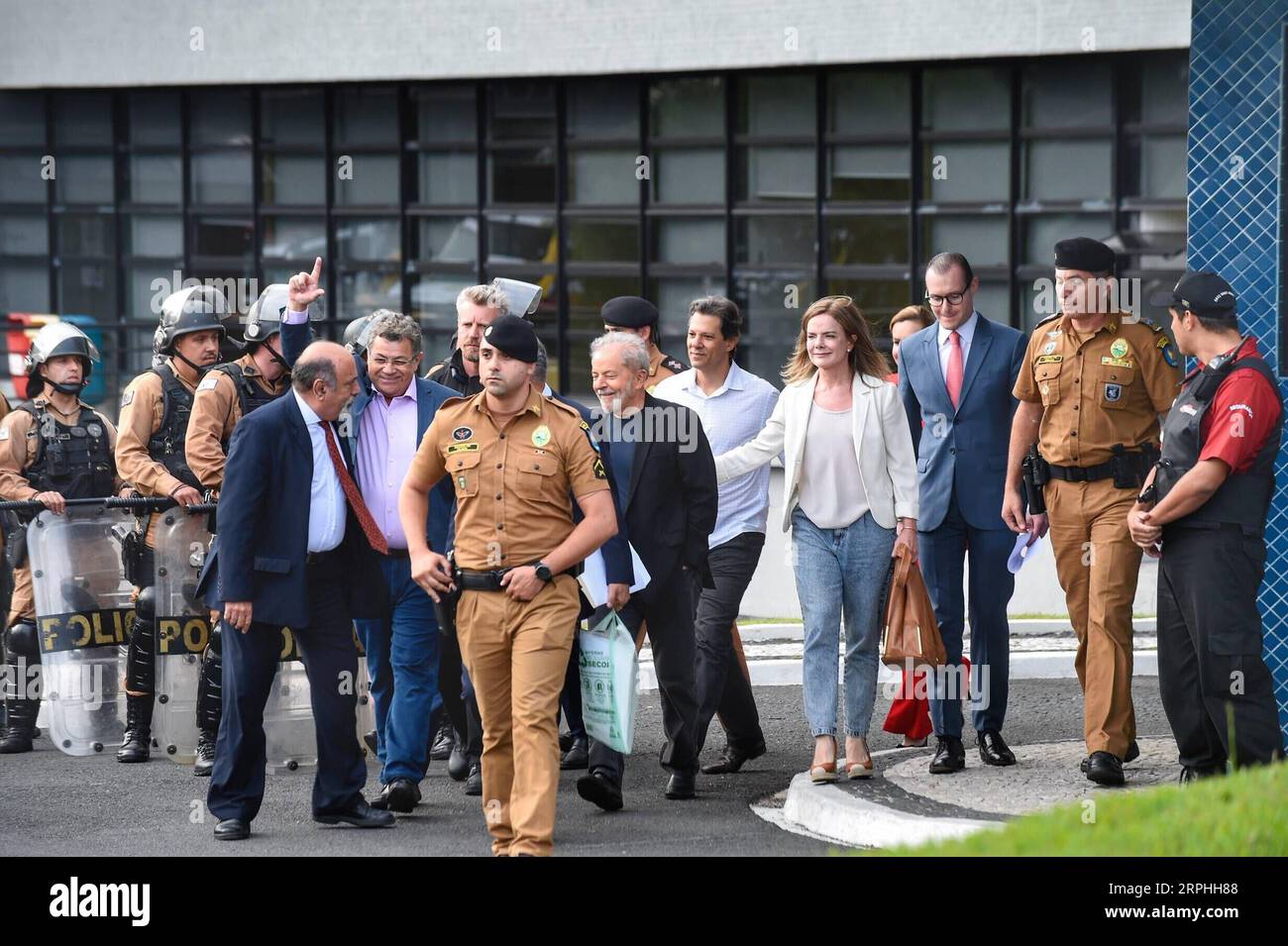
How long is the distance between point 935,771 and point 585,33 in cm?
1227

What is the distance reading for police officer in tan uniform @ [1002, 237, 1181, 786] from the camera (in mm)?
8227

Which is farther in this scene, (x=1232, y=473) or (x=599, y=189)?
(x=599, y=189)

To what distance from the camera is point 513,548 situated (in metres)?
7.22

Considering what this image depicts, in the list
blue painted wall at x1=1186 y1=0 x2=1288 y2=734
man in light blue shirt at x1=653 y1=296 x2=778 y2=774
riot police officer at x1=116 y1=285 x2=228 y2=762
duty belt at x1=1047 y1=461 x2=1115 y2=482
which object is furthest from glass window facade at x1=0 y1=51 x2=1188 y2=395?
riot police officer at x1=116 y1=285 x2=228 y2=762

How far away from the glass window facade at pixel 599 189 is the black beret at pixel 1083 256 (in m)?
9.24

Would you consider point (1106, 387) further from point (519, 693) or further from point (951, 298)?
point (519, 693)

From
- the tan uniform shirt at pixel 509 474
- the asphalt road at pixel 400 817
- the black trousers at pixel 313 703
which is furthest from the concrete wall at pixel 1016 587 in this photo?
the tan uniform shirt at pixel 509 474

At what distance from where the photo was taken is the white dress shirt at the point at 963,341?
912 centimetres

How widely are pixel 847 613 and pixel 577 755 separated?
1.78 metres

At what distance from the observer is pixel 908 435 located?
8.57 metres

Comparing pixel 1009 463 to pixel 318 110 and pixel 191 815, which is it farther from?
pixel 318 110

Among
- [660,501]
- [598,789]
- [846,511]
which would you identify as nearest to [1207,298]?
A: [846,511]

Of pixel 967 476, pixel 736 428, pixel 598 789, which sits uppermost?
pixel 736 428

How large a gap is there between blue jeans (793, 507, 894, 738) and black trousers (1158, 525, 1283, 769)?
1.33m
